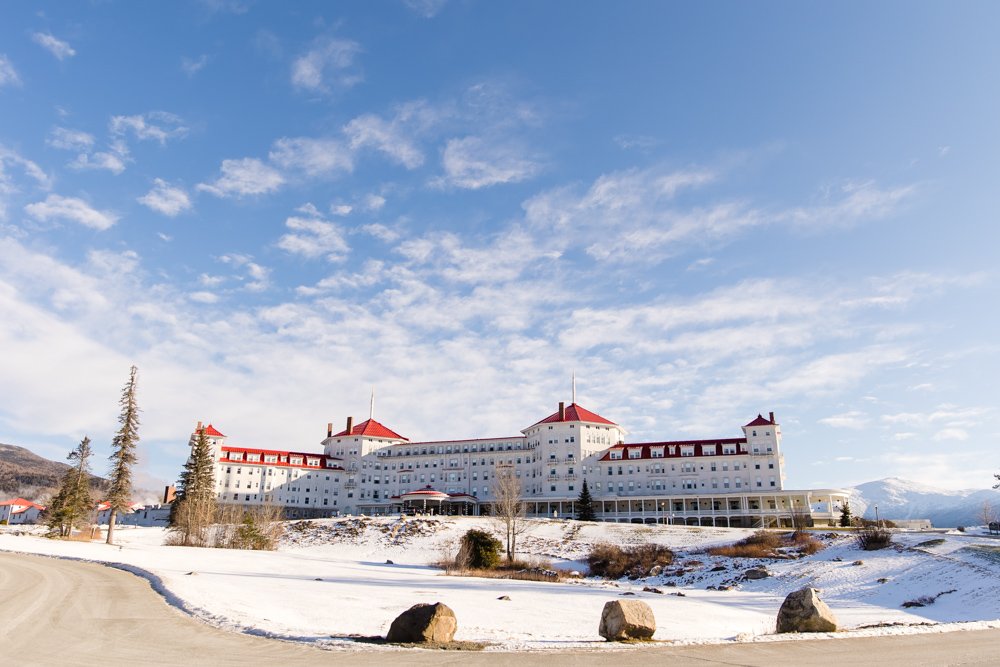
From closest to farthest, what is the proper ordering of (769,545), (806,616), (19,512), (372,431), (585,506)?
(806,616) < (769,545) < (585,506) < (372,431) < (19,512)

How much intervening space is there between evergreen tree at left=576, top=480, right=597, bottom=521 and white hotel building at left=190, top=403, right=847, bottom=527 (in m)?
2.37

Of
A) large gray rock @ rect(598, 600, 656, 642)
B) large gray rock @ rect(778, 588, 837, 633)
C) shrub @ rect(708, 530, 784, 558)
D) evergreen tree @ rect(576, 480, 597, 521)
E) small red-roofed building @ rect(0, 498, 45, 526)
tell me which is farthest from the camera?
small red-roofed building @ rect(0, 498, 45, 526)

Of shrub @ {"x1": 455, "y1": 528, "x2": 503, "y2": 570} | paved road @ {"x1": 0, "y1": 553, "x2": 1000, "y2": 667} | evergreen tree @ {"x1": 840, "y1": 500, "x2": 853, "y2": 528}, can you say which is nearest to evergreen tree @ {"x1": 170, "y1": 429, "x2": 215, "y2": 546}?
shrub @ {"x1": 455, "y1": 528, "x2": 503, "y2": 570}

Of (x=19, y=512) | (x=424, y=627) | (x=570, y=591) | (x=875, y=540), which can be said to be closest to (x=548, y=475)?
(x=875, y=540)

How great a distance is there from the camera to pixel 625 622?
17.8 meters

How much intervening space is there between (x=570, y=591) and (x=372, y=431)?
92.2 meters

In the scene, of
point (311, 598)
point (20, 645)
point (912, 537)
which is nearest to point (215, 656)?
point (20, 645)

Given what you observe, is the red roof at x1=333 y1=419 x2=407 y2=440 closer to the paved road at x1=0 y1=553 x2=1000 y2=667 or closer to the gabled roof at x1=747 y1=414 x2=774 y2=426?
the gabled roof at x1=747 y1=414 x2=774 y2=426

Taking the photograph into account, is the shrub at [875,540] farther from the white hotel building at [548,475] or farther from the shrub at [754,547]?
the white hotel building at [548,475]

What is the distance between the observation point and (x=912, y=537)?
2079 inches

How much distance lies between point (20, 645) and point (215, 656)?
14.7 ft

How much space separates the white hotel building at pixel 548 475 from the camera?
99438mm

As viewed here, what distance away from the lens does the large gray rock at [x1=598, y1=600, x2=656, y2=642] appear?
1778cm

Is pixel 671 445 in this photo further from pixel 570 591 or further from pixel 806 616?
pixel 806 616
